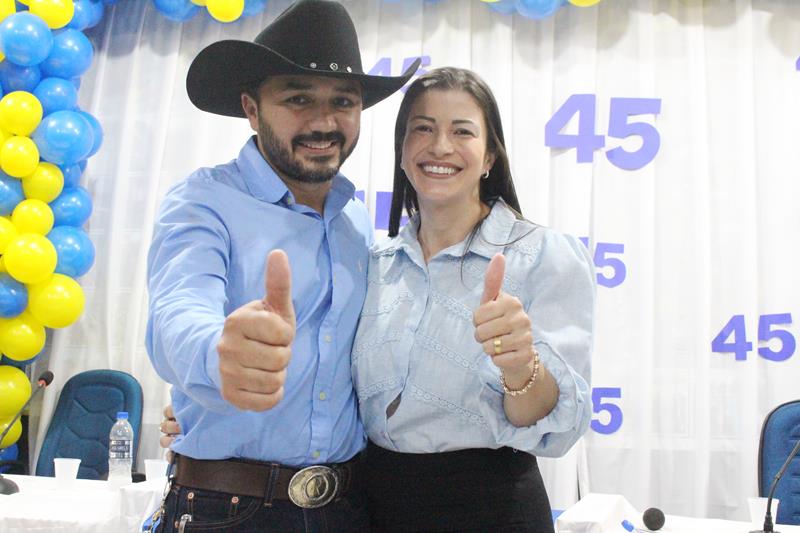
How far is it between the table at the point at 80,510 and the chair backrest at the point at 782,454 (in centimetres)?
217

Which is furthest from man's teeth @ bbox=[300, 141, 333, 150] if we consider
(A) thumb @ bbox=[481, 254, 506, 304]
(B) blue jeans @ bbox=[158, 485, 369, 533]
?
(B) blue jeans @ bbox=[158, 485, 369, 533]

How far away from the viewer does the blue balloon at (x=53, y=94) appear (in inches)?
154

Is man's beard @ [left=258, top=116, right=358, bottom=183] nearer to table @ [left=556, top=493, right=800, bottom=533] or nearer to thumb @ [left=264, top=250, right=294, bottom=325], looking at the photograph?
thumb @ [left=264, top=250, right=294, bottom=325]

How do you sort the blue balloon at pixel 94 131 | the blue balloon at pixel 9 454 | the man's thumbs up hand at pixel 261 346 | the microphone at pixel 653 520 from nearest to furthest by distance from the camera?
the man's thumbs up hand at pixel 261 346
the microphone at pixel 653 520
the blue balloon at pixel 94 131
the blue balloon at pixel 9 454

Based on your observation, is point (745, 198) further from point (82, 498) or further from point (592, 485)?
point (82, 498)

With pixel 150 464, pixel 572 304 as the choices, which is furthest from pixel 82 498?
pixel 572 304

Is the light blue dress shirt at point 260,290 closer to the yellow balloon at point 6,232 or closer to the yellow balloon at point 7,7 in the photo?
the yellow balloon at point 6,232

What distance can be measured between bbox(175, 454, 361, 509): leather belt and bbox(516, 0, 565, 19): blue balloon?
2.90 meters

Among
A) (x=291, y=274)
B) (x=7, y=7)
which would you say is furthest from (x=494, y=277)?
(x=7, y=7)

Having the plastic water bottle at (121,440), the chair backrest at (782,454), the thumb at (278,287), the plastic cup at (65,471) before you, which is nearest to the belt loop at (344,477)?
the thumb at (278,287)

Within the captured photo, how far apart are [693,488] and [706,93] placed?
1795mm

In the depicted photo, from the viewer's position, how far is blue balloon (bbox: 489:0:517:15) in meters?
4.15

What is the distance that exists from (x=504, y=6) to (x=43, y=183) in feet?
7.28

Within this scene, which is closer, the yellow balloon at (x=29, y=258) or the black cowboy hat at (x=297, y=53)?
the black cowboy hat at (x=297, y=53)
